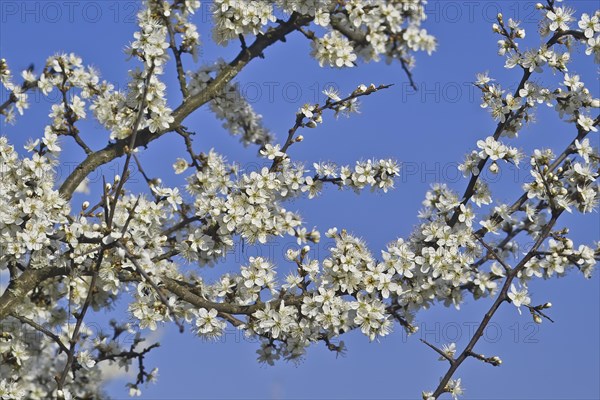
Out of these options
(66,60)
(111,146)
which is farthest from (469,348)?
(66,60)

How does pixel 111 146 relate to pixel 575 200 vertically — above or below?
above

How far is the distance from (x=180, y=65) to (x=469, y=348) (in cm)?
399

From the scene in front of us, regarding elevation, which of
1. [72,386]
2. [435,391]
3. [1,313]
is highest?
[72,386]

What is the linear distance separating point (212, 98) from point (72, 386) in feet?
13.4

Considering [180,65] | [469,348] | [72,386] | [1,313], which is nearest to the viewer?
[469,348]

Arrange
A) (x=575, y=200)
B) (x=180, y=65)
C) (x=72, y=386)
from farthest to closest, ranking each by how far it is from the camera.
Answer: (x=72, y=386) → (x=180, y=65) → (x=575, y=200)

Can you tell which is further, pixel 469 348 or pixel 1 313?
pixel 1 313

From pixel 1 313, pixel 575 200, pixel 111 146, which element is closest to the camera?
pixel 575 200

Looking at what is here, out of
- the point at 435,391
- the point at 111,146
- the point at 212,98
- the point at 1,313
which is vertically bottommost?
the point at 435,391

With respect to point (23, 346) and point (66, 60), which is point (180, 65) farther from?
point (23, 346)

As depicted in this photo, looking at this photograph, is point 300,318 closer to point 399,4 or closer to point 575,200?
point 575,200

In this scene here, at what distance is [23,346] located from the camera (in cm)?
758

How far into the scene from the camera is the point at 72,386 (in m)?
9.52

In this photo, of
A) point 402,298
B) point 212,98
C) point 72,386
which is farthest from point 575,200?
point 72,386
